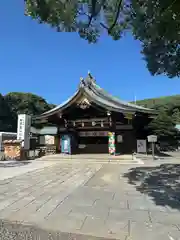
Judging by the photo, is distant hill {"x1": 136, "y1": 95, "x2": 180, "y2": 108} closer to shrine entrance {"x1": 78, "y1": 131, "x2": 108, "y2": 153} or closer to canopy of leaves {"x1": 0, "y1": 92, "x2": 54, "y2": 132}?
canopy of leaves {"x1": 0, "y1": 92, "x2": 54, "y2": 132}

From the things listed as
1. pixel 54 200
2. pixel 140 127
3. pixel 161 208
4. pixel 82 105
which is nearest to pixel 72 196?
pixel 54 200

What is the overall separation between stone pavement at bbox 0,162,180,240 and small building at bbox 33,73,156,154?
9.99 meters

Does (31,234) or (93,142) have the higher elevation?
(93,142)

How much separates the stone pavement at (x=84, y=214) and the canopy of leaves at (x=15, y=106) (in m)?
30.0

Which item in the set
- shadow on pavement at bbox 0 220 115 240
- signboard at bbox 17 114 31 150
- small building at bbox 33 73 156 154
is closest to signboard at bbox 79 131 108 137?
small building at bbox 33 73 156 154

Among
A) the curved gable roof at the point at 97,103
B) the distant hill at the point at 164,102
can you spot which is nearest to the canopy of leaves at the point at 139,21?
the curved gable roof at the point at 97,103

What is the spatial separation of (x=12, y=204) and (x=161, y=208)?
3409 millimetres

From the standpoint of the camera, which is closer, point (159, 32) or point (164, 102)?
point (159, 32)

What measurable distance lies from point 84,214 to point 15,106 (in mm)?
35509

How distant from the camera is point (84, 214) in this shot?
410 centimetres

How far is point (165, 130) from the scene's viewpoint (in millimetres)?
23141

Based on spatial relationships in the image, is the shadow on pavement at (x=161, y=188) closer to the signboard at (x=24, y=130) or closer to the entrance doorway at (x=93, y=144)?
the entrance doorway at (x=93, y=144)

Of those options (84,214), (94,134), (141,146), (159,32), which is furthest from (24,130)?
(159,32)

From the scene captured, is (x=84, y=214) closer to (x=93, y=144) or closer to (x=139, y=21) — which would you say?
(x=139, y=21)
